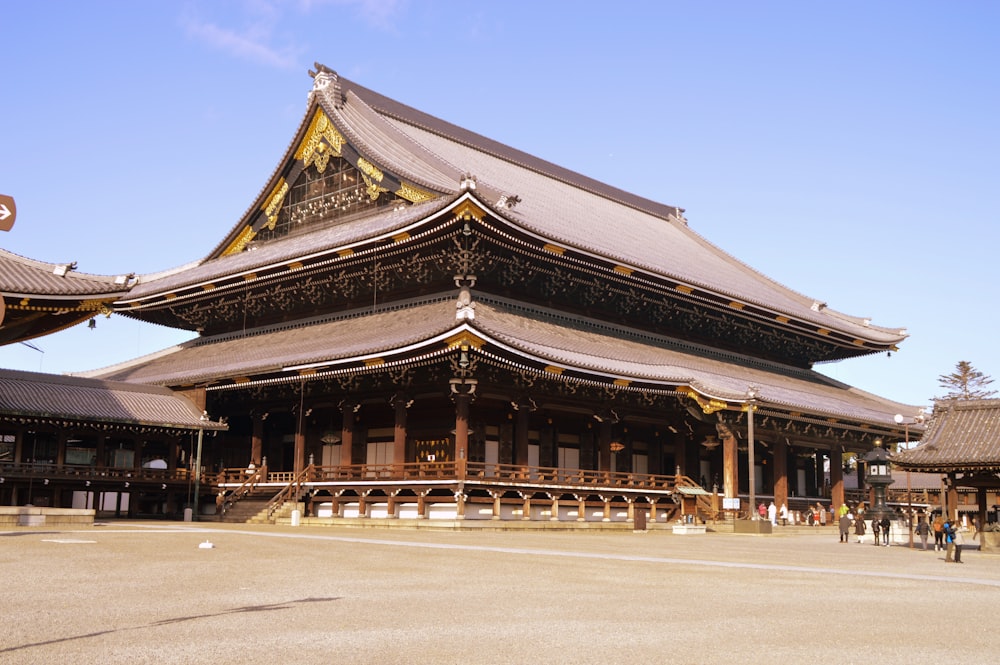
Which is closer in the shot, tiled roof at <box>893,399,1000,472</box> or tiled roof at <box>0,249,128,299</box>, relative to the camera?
tiled roof at <box>0,249,128,299</box>

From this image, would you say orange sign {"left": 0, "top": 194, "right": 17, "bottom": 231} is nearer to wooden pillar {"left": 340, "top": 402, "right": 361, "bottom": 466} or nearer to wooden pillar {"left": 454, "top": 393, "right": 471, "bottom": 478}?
wooden pillar {"left": 454, "top": 393, "right": 471, "bottom": 478}

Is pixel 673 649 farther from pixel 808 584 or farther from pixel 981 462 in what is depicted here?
pixel 981 462

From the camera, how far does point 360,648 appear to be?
10086 millimetres

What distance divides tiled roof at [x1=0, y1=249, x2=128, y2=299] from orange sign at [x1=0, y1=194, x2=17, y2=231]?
13.7 m

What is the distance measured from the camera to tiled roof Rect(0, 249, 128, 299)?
99.9 ft

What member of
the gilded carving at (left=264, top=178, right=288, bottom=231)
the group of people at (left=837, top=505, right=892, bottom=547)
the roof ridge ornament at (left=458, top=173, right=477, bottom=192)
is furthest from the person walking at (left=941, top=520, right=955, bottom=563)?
the gilded carving at (left=264, top=178, right=288, bottom=231)

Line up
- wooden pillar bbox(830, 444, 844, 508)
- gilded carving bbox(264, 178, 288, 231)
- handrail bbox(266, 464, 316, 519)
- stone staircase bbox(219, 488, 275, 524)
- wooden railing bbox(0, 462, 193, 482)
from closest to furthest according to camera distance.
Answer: wooden railing bbox(0, 462, 193, 482), stone staircase bbox(219, 488, 275, 524), handrail bbox(266, 464, 316, 519), wooden pillar bbox(830, 444, 844, 508), gilded carving bbox(264, 178, 288, 231)

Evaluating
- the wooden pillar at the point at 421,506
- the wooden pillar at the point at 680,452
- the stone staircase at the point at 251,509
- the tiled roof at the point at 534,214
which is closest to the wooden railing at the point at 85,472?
the stone staircase at the point at 251,509

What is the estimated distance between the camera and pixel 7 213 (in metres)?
17.3

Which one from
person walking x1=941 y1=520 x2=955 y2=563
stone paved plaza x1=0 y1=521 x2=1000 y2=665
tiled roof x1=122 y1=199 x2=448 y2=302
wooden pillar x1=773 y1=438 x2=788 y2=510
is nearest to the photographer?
stone paved plaza x1=0 y1=521 x2=1000 y2=665

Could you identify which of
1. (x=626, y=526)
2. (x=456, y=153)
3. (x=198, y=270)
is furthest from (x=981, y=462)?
(x=198, y=270)

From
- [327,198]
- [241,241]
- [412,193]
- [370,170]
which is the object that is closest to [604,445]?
[412,193]

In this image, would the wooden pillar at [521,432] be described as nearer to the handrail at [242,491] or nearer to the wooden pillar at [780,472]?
the handrail at [242,491]

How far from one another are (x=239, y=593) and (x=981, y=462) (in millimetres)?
24247
